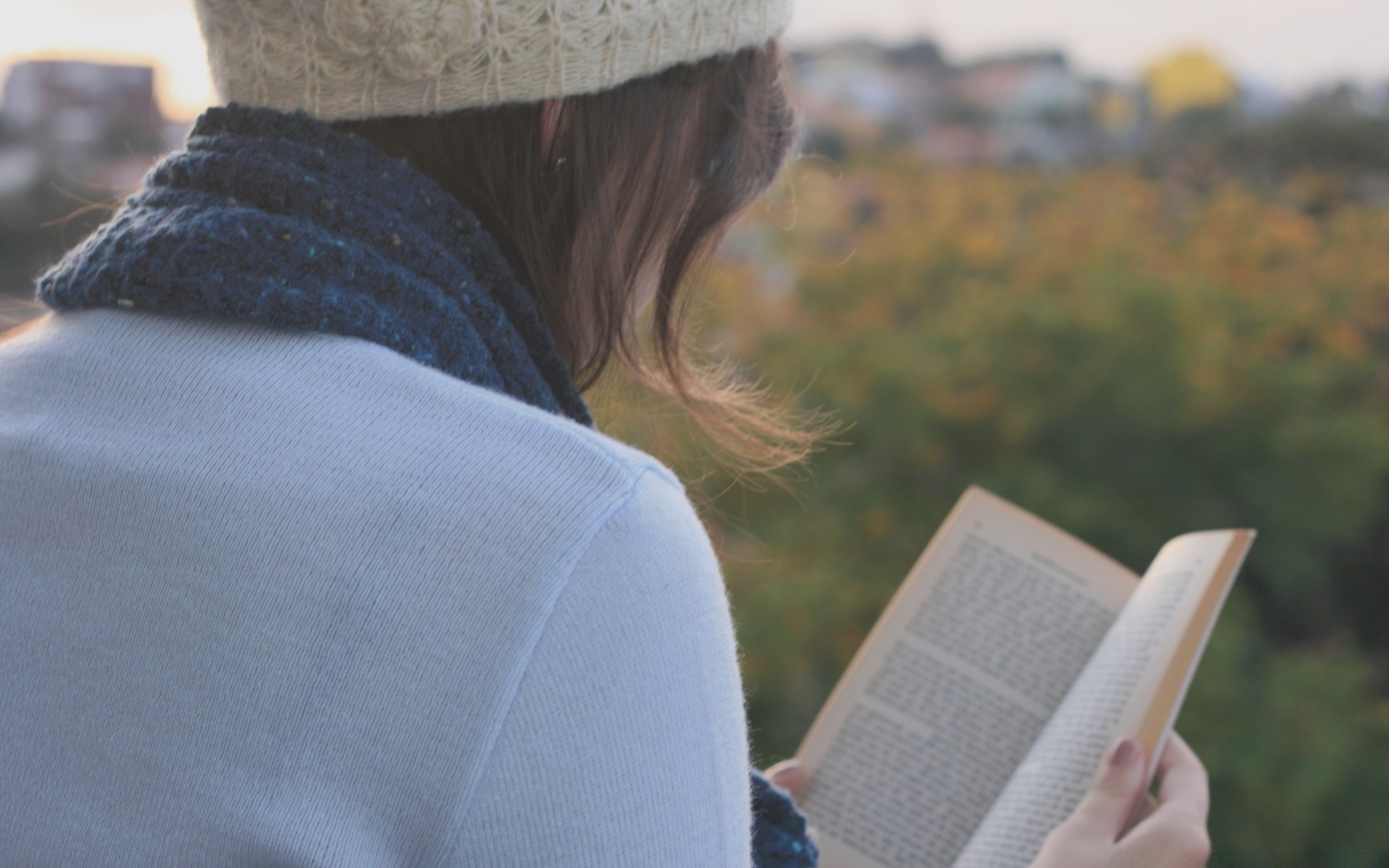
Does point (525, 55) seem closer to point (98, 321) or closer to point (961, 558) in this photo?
point (98, 321)

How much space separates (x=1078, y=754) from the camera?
123 centimetres

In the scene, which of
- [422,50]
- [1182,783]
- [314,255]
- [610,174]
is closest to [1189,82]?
[1182,783]

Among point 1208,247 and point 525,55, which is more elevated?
point 525,55

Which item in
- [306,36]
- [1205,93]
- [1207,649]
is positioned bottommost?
[1207,649]

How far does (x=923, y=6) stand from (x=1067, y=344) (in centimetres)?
184

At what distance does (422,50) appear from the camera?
2.52ft

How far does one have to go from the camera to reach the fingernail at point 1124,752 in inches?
44.9

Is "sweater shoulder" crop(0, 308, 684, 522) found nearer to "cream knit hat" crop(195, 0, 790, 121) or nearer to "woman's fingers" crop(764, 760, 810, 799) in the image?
"cream knit hat" crop(195, 0, 790, 121)

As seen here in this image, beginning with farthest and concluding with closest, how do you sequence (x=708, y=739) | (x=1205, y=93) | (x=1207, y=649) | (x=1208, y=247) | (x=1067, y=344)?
(x=1205, y=93)
(x=1208, y=247)
(x=1067, y=344)
(x=1207, y=649)
(x=708, y=739)

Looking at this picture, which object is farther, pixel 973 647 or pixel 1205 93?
pixel 1205 93

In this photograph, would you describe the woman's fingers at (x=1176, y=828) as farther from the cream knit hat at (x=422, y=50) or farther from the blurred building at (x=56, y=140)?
the blurred building at (x=56, y=140)

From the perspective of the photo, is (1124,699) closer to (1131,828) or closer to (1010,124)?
(1131,828)

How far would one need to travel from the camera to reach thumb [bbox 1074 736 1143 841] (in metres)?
1.13

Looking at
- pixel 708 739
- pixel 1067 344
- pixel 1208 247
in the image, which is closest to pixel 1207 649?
pixel 1067 344
